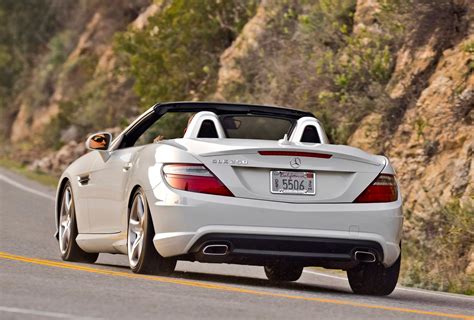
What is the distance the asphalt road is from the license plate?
2.45ft

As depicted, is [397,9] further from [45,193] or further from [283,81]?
[45,193]

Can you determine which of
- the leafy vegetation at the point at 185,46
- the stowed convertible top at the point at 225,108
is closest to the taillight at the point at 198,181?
the stowed convertible top at the point at 225,108

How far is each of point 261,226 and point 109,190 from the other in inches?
79.0

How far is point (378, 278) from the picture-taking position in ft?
35.1

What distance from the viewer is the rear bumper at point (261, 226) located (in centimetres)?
988

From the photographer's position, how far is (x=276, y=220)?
391 inches

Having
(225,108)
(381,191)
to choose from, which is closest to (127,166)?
(225,108)

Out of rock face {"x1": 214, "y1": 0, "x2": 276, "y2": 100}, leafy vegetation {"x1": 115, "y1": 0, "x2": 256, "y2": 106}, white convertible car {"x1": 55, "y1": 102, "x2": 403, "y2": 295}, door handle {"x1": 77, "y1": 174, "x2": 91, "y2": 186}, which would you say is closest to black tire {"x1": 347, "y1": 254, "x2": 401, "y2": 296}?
white convertible car {"x1": 55, "y1": 102, "x2": 403, "y2": 295}

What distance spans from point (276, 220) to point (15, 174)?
71.9 ft

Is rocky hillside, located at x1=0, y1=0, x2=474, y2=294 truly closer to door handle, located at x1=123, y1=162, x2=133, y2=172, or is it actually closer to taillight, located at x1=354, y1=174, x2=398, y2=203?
taillight, located at x1=354, y1=174, x2=398, y2=203

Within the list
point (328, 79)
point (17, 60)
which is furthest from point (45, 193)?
point (17, 60)

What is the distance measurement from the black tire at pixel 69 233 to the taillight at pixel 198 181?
2517 millimetres

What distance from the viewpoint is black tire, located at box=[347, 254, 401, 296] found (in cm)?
1067

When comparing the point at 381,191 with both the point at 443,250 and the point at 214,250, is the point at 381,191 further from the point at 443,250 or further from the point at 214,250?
the point at 443,250
